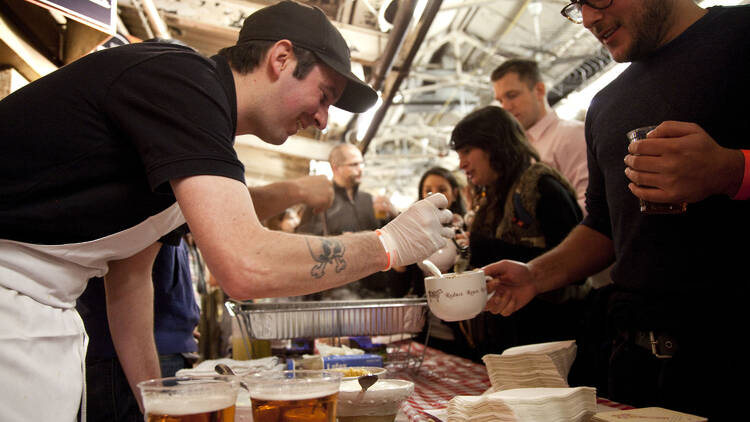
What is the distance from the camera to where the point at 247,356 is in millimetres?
2172

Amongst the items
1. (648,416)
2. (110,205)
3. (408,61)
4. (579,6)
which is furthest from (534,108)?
(110,205)

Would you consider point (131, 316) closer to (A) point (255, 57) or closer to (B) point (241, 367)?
(B) point (241, 367)

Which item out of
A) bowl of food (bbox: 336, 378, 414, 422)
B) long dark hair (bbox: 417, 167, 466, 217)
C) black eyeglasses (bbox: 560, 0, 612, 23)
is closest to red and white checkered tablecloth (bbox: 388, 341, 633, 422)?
bowl of food (bbox: 336, 378, 414, 422)

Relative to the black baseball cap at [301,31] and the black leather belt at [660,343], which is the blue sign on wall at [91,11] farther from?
the black leather belt at [660,343]

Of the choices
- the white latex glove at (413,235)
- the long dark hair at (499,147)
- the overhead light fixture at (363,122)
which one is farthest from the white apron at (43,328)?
the overhead light fixture at (363,122)

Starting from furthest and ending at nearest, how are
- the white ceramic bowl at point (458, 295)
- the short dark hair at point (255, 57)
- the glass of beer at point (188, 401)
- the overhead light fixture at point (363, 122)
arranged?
1. the overhead light fixture at point (363, 122)
2. the short dark hair at point (255, 57)
3. the white ceramic bowl at point (458, 295)
4. the glass of beer at point (188, 401)

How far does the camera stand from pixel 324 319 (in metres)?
1.96

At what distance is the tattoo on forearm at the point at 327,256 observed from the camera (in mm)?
1170

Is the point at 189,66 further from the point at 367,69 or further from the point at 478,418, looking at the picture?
the point at 367,69

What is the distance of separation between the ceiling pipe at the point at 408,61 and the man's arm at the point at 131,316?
2135 millimetres

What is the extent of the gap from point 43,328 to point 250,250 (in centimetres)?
54

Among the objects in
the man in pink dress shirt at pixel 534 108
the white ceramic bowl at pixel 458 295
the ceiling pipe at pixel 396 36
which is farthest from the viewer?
the man in pink dress shirt at pixel 534 108

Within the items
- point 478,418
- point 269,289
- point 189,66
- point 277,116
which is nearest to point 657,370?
point 478,418

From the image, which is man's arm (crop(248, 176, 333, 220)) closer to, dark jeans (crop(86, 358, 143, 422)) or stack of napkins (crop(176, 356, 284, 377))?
stack of napkins (crop(176, 356, 284, 377))
